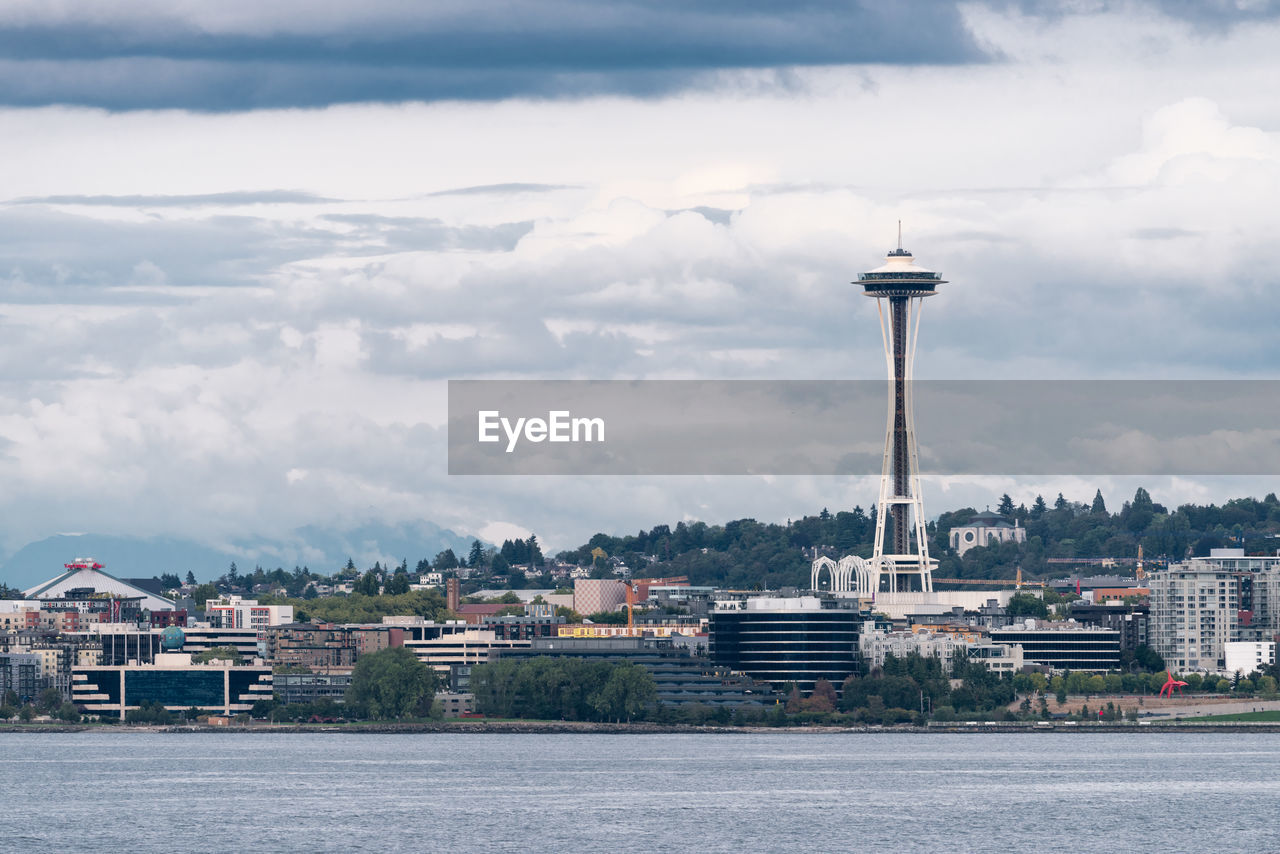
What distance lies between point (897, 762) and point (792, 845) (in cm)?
5960

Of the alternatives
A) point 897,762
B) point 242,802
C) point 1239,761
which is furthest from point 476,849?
point 1239,761

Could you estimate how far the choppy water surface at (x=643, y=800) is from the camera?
118m

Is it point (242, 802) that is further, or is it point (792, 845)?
point (242, 802)

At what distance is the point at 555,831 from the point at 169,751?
80.9 metres

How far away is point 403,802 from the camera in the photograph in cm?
13662

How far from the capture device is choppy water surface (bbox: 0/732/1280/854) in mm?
117625

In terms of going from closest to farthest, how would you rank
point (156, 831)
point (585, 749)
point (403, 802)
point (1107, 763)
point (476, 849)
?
point (476, 849), point (156, 831), point (403, 802), point (1107, 763), point (585, 749)

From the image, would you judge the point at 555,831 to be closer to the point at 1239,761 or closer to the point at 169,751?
the point at 1239,761

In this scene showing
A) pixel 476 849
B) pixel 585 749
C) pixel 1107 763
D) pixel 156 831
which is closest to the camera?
pixel 476 849

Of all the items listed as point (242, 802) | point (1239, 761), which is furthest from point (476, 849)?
point (1239, 761)

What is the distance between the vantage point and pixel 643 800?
137m

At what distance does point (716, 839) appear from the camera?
117312mm

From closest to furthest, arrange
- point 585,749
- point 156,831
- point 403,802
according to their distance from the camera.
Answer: point 156,831 < point 403,802 < point 585,749

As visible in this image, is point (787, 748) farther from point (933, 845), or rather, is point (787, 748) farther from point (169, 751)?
point (933, 845)
